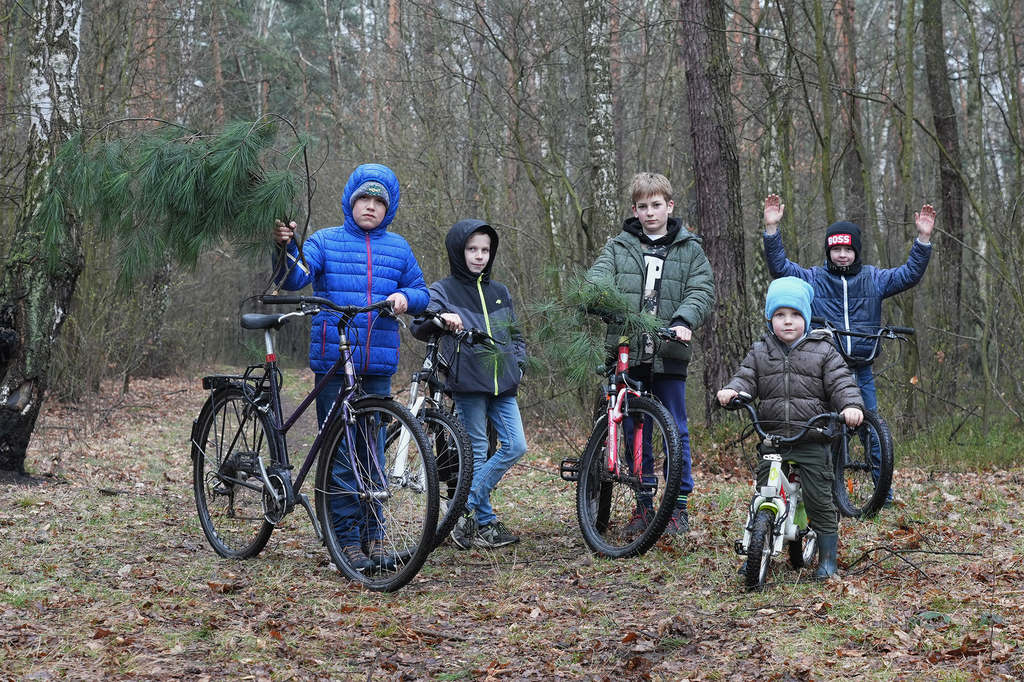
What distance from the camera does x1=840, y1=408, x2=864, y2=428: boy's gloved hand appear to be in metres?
4.52

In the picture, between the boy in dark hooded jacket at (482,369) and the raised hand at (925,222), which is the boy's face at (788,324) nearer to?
the boy in dark hooded jacket at (482,369)

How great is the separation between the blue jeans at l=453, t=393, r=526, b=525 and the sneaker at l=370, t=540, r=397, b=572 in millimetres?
1033

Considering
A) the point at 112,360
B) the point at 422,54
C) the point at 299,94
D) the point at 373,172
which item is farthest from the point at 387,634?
the point at 299,94

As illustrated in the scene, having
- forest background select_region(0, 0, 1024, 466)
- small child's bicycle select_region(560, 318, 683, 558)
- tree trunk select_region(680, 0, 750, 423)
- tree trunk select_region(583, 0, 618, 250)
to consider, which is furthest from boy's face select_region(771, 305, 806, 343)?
tree trunk select_region(583, 0, 618, 250)

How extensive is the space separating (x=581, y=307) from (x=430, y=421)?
1.04m

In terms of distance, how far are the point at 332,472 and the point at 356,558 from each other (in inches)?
17.6

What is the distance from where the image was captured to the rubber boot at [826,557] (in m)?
4.88

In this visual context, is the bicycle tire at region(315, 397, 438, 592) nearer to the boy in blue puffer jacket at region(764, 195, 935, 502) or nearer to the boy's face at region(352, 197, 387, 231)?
the boy's face at region(352, 197, 387, 231)

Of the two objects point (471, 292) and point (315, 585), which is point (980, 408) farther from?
point (315, 585)

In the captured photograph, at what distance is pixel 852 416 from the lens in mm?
4539

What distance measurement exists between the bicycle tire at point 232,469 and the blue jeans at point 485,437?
46.6 inches

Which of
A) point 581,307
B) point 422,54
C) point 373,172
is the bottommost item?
point 581,307

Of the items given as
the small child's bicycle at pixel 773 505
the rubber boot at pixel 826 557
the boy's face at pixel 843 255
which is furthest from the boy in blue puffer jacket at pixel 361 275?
the boy's face at pixel 843 255

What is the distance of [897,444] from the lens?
10.0m
